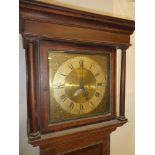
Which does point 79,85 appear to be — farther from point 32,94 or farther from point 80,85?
point 32,94

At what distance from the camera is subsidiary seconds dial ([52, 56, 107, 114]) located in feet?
3.12

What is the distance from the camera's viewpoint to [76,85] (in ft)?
3.28

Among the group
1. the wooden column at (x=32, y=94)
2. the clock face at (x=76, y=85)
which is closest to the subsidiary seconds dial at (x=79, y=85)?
the clock face at (x=76, y=85)

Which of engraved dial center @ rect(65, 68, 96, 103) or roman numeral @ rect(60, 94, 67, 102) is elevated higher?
engraved dial center @ rect(65, 68, 96, 103)

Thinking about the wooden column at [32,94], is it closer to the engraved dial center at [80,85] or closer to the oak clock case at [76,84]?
the oak clock case at [76,84]

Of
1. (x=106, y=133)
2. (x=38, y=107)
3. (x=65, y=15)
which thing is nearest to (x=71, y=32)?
(x=65, y=15)

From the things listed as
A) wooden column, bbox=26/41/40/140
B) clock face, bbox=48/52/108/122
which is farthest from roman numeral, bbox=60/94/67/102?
wooden column, bbox=26/41/40/140

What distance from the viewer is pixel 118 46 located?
111 centimetres

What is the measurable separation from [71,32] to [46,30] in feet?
0.44

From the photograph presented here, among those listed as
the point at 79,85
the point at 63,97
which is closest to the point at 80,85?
the point at 79,85

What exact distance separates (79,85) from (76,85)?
19 millimetres

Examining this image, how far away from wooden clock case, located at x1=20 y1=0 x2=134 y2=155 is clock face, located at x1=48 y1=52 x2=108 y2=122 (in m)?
0.04

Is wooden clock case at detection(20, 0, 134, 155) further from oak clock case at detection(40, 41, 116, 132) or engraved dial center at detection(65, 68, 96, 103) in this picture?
engraved dial center at detection(65, 68, 96, 103)
